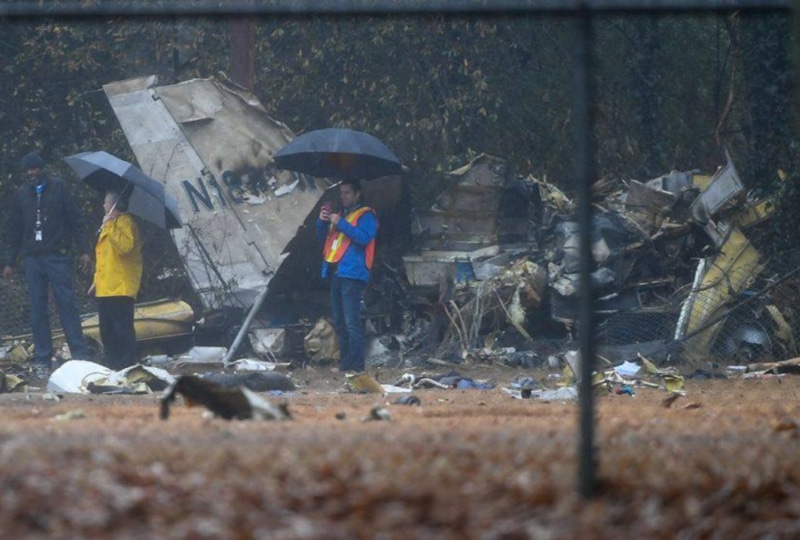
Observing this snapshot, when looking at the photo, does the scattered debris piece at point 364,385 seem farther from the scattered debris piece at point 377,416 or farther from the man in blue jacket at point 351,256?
the scattered debris piece at point 377,416

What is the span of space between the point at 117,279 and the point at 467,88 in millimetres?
4307

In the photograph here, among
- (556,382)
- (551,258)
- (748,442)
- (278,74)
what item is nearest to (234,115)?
(278,74)

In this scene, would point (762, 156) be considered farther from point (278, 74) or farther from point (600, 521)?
point (600, 521)

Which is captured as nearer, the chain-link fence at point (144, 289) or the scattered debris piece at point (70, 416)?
the scattered debris piece at point (70, 416)

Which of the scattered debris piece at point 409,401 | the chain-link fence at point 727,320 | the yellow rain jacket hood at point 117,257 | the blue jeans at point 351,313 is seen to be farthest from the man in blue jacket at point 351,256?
the scattered debris piece at point 409,401

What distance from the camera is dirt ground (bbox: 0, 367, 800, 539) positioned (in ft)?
10.4

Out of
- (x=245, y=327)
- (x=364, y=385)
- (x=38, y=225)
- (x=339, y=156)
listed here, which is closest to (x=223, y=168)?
(x=339, y=156)

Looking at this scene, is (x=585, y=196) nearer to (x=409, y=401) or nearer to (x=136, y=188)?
(x=409, y=401)

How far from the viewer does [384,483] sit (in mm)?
3387

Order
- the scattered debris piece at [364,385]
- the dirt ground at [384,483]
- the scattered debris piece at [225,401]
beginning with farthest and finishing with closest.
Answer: the scattered debris piece at [364,385], the scattered debris piece at [225,401], the dirt ground at [384,483]

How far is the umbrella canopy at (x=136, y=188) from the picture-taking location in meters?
10.5

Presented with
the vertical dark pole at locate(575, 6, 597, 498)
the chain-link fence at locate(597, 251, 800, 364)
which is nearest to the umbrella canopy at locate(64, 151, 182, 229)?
the chain-link fence at locate(597, 251, 800, 364)

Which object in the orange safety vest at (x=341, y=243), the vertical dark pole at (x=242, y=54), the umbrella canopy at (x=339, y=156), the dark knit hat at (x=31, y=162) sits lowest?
the orange safety vest at (x=341, y=243)

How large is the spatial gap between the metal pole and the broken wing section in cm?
43
